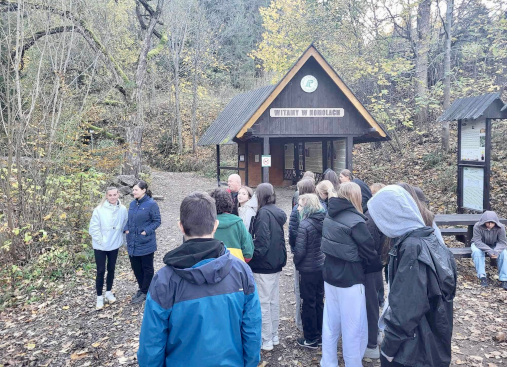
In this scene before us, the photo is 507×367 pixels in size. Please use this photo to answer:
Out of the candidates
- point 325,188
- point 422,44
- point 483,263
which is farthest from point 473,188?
point 422,44

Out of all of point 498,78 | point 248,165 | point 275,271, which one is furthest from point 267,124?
point 498,78

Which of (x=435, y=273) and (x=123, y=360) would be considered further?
(x=123, y=360)

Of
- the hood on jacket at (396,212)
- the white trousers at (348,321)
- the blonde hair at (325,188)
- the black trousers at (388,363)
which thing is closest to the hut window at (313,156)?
the blonde hair at (325,188)

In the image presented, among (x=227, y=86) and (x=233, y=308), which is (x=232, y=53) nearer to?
(x=227, y=86)

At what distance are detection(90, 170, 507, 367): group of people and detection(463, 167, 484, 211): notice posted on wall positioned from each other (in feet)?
14.7

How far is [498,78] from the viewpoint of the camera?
55.3ft

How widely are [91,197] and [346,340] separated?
726cm

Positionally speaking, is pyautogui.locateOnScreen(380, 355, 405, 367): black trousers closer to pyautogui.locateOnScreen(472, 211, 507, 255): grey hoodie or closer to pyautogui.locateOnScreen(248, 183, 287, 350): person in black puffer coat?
pyautogui.locateOnScreen(248, 183, 287, 350): person in black puffer coat

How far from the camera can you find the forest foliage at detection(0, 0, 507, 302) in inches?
302

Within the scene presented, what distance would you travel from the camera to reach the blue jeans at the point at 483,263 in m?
6.22

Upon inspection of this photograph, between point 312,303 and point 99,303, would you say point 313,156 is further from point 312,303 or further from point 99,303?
point 312,303

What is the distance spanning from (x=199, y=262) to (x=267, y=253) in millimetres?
2173

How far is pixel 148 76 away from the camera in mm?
27531

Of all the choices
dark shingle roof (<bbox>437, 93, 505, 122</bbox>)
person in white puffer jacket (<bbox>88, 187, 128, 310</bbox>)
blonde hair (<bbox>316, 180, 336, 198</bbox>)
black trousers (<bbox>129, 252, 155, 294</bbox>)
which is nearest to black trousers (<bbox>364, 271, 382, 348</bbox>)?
blonde hair (<bbox>316, 180, 336, 198</bbox>)
